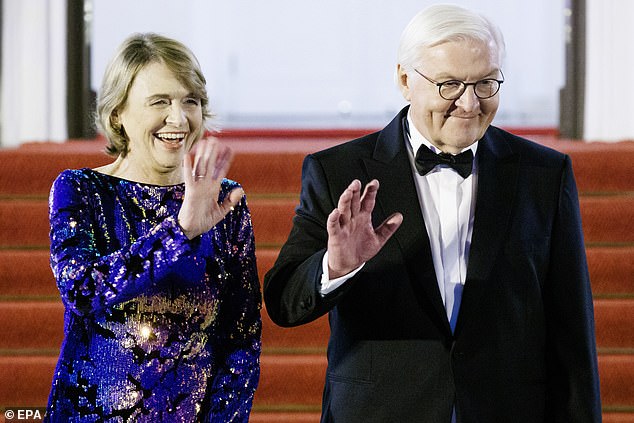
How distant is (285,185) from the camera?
408cm

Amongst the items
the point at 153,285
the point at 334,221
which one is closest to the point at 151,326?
the point at 153,285

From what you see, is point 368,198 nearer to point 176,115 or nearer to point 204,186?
point 204,186

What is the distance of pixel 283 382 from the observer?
11.4 feet

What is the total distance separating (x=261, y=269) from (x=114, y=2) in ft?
9.98

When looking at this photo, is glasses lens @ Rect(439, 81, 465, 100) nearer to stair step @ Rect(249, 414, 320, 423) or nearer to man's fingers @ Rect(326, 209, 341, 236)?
man's fingers @ Rect(326, 209, 341, 236)

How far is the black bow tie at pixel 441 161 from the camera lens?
5.85ft

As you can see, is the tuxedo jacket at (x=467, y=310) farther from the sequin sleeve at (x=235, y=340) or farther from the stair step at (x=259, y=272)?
the stair step at (x=259, y=272)

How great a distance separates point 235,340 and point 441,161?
1.72 feet

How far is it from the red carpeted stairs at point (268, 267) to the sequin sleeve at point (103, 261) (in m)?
1.83

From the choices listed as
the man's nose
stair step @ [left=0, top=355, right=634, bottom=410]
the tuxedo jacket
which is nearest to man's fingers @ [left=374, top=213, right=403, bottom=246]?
the tuxedo jacket

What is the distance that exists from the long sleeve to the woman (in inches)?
22.3

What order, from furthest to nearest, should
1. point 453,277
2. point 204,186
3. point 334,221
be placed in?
point 453,277
point 204,186
point 334,221

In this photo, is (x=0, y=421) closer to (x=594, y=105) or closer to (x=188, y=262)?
(x=188, y=262)

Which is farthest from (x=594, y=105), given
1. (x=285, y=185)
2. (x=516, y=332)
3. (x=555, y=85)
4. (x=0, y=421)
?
(x=516, y=332)
